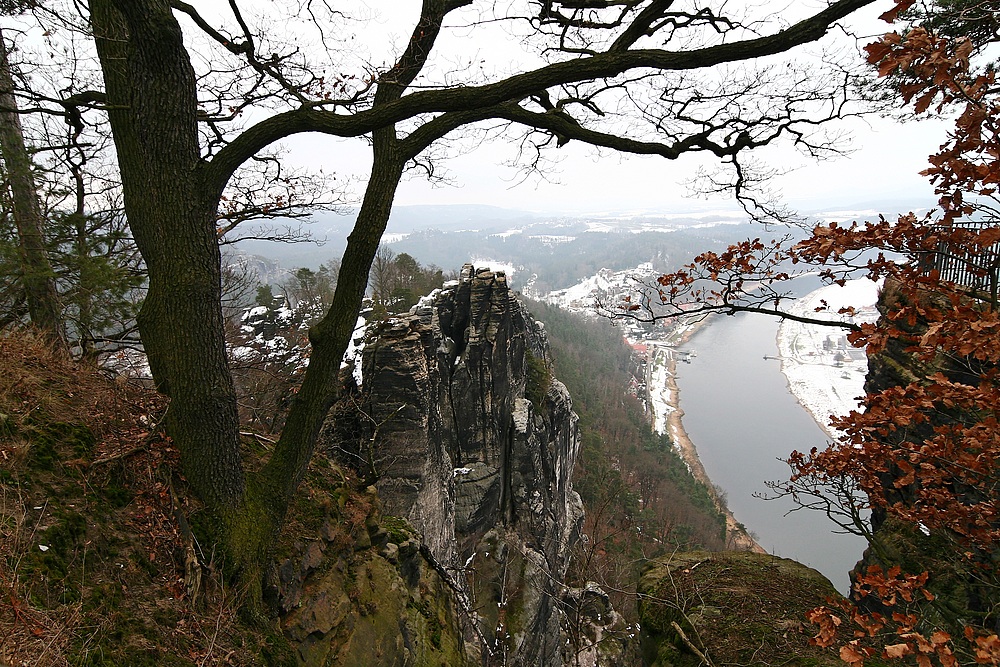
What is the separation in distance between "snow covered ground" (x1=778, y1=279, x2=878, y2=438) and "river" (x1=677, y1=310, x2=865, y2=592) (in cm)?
188

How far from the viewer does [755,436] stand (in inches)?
2163

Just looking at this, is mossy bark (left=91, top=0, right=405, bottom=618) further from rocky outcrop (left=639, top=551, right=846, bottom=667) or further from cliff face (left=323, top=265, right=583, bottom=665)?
cliff face (left=323, top=265, right=583, bottom=665)

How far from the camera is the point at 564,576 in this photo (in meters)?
21.6

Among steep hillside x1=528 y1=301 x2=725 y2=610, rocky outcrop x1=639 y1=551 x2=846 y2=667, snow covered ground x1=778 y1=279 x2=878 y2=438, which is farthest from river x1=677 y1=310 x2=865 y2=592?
rocky outcrop x1=639 y1=551 x2=846 y2=667

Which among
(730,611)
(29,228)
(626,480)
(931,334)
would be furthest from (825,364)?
(29,228)

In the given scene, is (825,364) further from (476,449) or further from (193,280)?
(193,280)

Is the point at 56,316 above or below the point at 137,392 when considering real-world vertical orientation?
above

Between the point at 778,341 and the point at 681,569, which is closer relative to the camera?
the point at 681,569

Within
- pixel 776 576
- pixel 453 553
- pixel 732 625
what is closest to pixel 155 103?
pixel 732 625

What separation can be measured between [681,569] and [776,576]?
3.04 feet

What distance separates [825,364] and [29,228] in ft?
276

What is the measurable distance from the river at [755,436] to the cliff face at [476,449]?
15.1 metres

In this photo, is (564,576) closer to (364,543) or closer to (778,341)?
(364,543)

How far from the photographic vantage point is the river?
3597 cm
